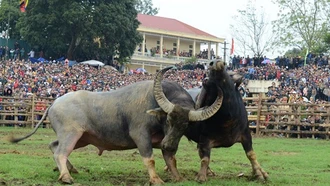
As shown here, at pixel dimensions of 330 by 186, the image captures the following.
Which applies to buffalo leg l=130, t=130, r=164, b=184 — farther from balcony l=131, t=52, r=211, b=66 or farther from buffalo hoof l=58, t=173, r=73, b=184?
balcony l=131, t=52, r=211, b=66

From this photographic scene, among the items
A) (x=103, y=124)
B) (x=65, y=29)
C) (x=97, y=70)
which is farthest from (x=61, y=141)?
(x=65, y=29)

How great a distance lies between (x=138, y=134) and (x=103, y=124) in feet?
2.63

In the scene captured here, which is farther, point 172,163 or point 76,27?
point 76,27

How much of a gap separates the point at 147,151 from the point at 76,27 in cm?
4389

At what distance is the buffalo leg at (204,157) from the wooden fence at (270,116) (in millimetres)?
15057

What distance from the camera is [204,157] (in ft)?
34.2

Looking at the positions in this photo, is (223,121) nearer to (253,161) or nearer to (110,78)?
(253,161)

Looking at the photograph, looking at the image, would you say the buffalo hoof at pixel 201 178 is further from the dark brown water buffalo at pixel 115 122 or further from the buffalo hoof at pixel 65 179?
the buffalo hoof at pixel 65 179

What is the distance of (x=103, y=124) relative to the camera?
10.7 meters

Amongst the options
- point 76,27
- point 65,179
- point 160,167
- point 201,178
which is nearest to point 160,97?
point 201,178

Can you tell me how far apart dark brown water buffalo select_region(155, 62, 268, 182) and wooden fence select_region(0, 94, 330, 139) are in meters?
14.6

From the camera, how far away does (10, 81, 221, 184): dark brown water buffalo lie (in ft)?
33.3

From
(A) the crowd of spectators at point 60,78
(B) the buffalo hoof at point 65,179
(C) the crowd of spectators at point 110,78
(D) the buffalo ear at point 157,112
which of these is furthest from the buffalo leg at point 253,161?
(A) the crowd of spectators at point 60,78

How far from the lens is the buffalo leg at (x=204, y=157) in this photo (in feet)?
33.6
